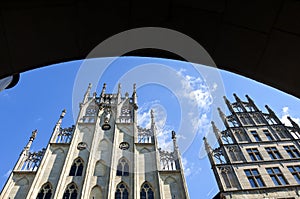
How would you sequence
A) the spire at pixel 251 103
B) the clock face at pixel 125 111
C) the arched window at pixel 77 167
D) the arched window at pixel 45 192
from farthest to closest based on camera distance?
the spire at pixel 251 103 → the clock face at pixel 125 111 → the arched window at pixel 77 167 → the arched window at pixel 45 192

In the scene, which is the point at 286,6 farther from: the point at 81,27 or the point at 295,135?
the point at 295,135

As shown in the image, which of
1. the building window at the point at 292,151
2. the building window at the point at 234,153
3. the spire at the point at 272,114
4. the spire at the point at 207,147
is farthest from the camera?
the spire at the point at 272,114

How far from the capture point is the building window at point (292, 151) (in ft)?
49.4

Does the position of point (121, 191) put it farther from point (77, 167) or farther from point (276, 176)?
point (276, 176)

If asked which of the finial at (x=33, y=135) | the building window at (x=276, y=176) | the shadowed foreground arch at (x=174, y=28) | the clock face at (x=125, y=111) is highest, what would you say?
the clock face at (x=125, y=111)

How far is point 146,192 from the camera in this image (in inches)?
488

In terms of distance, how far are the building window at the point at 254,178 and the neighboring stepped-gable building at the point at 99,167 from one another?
4989mm

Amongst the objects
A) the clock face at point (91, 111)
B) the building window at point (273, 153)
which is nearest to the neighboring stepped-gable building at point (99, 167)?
the clock face at point (91, 111)

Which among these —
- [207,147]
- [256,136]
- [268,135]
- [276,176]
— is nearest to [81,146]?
[207,147]

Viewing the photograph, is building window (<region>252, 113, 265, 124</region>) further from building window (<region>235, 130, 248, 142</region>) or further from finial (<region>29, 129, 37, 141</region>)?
finial (<region>29, 129, 37, 141</region>)

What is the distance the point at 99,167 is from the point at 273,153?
1339 cm

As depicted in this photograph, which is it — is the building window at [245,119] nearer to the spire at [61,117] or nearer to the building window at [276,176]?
the building window at [276,176]

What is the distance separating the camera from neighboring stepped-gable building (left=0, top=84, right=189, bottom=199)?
1215cm

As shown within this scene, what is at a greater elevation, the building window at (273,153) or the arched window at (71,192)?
the building window at (273,153)
